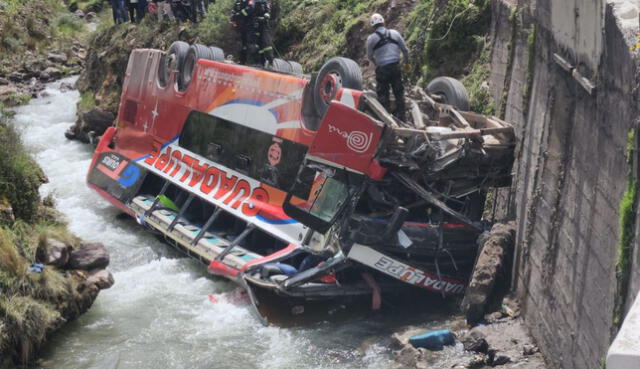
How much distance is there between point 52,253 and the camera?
11258mm

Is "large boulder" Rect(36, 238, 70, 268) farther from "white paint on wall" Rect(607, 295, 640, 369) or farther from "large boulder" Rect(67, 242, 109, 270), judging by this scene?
"white paint on wall" Rect(607, 295, 640, 369)

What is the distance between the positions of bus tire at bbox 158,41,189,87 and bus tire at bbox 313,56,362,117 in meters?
4.45

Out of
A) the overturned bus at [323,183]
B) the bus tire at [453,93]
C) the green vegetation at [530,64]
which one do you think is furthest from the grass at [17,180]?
the green vegetation at [530,64]

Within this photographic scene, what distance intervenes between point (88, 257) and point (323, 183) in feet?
11.4

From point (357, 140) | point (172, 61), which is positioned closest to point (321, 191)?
point (357, 140)

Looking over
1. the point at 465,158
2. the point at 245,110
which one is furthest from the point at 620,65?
the point at 245,110

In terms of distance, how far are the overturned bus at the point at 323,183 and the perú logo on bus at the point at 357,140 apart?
0.05 feet

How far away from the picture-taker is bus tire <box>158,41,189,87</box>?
16.0 metres

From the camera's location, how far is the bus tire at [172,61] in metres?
16.0

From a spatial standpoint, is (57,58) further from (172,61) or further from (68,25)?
(172,61)

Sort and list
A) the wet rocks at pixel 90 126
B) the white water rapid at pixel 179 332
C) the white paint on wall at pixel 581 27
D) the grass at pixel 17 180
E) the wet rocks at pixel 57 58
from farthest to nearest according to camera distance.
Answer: the wet rocks at pixel 57 58
the wet rocks at pixel 90 126
the grass at pixel 17 180
the white water rapid at pixel 179 332
the white paint on wall at pixel 581 27

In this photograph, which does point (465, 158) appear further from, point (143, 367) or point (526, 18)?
point (143, 367)

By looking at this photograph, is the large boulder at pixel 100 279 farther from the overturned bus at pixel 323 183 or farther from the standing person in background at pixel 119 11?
the standing person in background at pixel 119 11

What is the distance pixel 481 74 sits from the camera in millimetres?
13430
